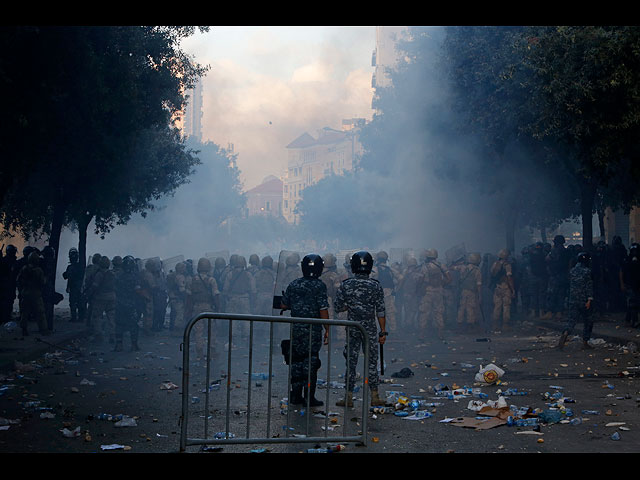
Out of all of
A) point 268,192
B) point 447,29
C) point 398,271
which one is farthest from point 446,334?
point 268,192

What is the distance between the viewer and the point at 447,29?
2470cm

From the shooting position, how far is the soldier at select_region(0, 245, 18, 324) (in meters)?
17.6

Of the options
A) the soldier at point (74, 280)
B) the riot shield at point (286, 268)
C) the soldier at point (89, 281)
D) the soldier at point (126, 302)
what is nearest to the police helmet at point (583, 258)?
the riot shield at point (286, 268)

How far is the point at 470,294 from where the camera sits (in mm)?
18500

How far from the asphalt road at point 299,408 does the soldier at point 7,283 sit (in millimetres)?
3464

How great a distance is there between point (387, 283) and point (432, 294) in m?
1.09

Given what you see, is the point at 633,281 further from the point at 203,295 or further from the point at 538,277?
the point at 203,295

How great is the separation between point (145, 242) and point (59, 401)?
67.6 m

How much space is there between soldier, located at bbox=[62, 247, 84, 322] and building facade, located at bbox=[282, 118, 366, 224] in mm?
102735

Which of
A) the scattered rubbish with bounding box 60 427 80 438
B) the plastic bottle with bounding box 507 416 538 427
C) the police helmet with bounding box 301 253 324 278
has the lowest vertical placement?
the scattered rubbish with bounding box 60 427 80 438

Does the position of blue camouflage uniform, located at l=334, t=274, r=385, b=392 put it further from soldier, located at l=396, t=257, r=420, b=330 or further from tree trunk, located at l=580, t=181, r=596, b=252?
tree trunk, located at l=580, t=181, r=596, b=252

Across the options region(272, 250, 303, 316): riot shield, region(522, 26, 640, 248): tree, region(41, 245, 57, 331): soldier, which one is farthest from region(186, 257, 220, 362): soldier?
region(522, 26, 640, 248): tree

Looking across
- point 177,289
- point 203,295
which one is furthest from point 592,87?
point 177,289

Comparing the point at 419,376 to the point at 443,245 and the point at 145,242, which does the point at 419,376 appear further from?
the point at 145,242
